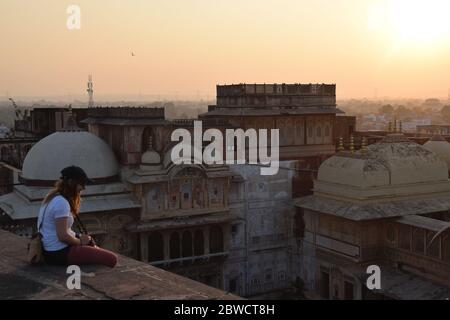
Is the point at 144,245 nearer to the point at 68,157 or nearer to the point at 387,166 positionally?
the point at 68,157

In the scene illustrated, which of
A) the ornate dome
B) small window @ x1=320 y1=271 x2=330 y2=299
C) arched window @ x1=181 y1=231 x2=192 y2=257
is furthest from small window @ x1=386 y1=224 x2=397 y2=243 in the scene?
arched window @ x1=181 y1=231 x2=192 y2=257

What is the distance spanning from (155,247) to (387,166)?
10.2 meters

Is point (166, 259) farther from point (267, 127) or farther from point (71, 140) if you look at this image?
point (267, 127)

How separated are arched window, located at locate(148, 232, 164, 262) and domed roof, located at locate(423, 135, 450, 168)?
52.7 feet

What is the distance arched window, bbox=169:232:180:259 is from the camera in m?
25.2

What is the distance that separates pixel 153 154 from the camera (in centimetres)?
2525

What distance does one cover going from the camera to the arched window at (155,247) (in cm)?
2488

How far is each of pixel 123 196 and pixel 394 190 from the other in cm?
1112

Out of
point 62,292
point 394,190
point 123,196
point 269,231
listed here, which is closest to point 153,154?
point 123,196

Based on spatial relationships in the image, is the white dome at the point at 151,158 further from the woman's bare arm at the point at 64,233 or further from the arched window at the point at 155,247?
the woman's bare arm at the point at 64,233

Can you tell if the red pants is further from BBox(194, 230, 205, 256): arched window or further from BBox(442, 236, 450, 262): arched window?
BBox(194, 230, 205, 256): arched window

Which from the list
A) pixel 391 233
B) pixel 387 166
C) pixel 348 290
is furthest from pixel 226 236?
pixel 387 166

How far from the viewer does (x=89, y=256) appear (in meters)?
7.20

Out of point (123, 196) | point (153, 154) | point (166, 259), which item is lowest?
point (166, 259)
